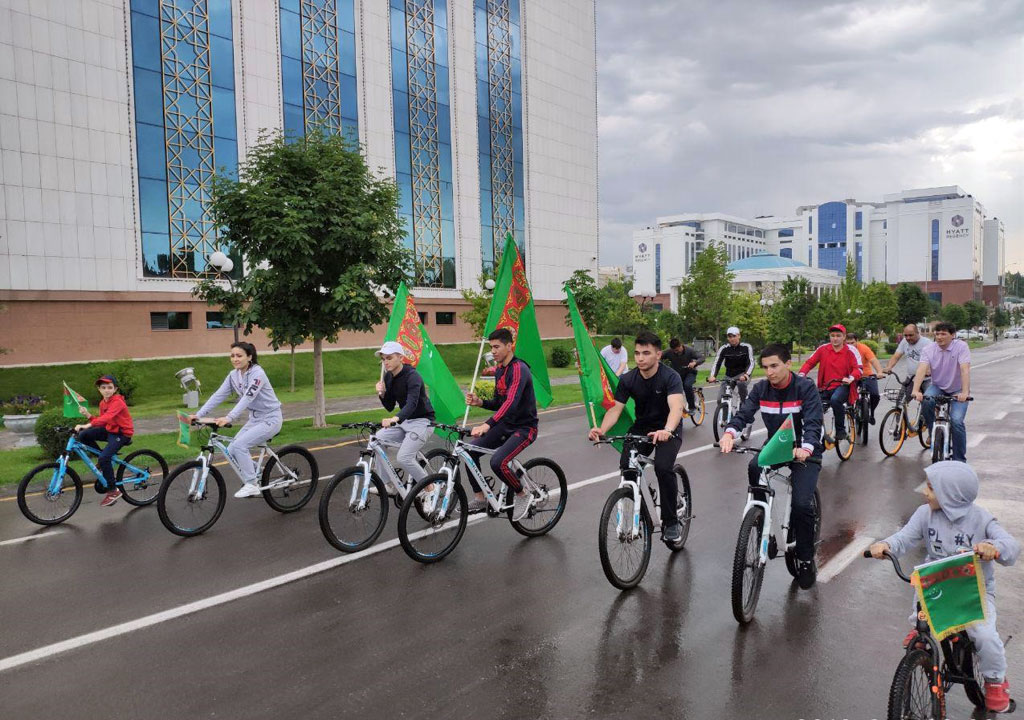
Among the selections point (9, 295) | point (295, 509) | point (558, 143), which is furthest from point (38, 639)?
point (558, 143)

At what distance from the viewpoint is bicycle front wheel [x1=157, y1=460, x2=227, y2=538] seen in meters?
7.81

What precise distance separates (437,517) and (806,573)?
10.6 ft

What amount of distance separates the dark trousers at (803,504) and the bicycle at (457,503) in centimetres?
252

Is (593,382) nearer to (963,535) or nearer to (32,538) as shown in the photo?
(963,535)

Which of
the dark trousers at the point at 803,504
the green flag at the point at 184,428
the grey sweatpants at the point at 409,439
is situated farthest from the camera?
the green flag at the point at 184,428

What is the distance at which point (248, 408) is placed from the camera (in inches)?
330

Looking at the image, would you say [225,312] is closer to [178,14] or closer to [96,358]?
[96,358]

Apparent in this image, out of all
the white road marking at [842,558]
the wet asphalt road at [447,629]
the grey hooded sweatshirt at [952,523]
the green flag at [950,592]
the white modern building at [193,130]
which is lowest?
the white road marking at [842,558]

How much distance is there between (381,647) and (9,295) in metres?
26.5

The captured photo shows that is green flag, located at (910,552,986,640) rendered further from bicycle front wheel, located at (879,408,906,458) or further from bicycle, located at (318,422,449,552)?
bicycle front wheel, located at (879,408,906,458)

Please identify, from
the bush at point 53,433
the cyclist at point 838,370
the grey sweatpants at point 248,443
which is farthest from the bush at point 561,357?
the grey sweatpants at point 248,443

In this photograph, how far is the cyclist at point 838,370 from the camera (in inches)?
456

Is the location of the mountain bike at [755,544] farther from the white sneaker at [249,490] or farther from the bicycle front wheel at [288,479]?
the bicycle front wheel at [288,479]

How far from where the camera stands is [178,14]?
28.8m
